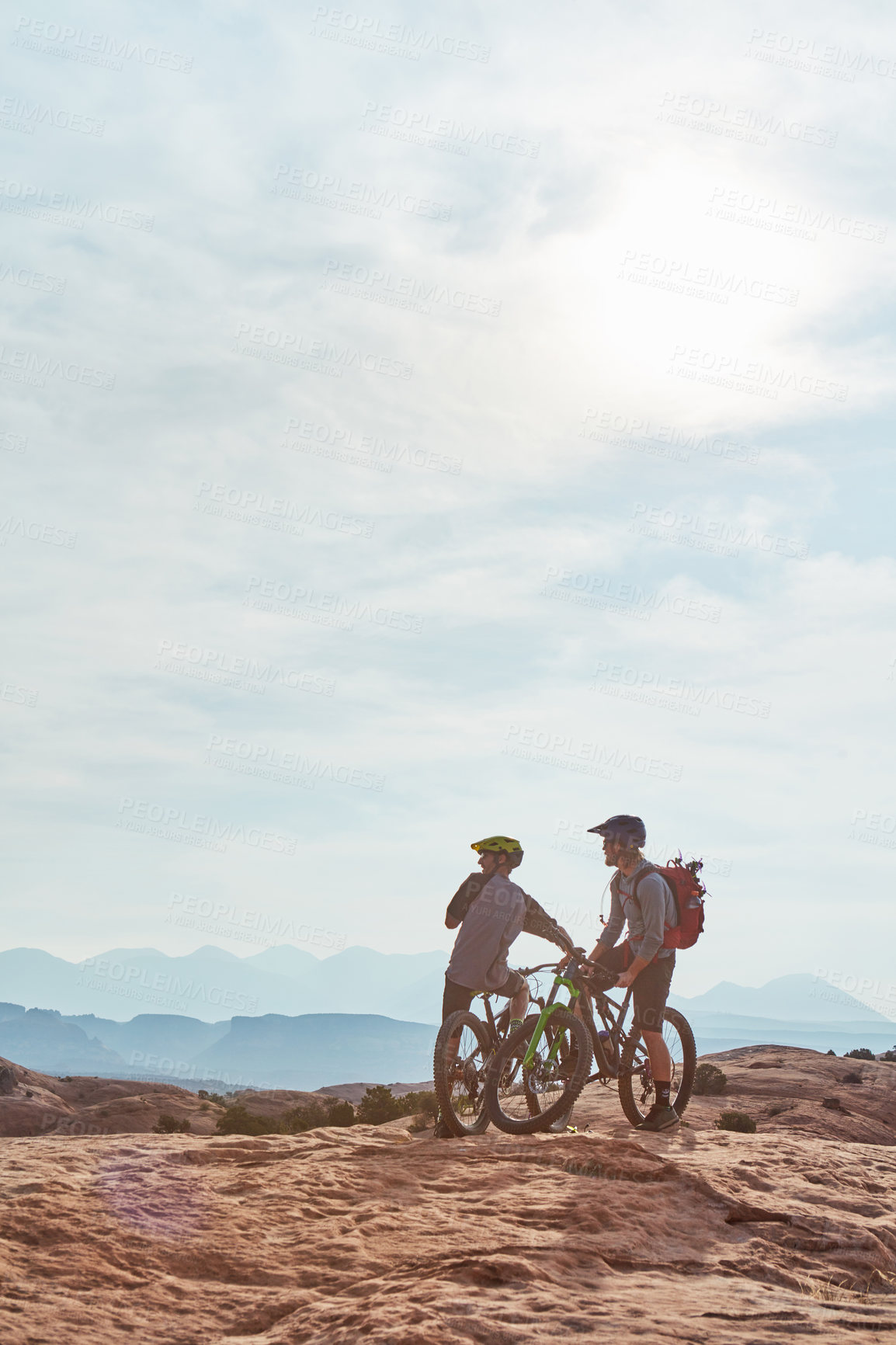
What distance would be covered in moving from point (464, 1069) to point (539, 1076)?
636 mm

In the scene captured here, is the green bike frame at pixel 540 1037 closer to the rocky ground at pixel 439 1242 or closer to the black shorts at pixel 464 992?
the black shorts at pixel 464 992

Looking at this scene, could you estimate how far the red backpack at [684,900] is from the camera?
30.8 feet

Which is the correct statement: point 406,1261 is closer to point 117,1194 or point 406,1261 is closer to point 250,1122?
point 117,1194

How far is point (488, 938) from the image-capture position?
8.75m

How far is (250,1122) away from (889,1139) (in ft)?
50.1

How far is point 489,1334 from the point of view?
387 centimetres

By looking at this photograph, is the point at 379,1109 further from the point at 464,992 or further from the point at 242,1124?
the point at 464,992

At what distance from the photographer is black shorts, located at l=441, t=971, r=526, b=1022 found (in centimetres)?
867

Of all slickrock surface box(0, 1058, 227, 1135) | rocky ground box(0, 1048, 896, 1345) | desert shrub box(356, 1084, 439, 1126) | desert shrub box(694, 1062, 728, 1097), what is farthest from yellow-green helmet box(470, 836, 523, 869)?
slickrock surface box(0, 1058, 227, 1135)

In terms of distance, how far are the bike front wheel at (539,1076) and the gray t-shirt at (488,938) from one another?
1.82ft

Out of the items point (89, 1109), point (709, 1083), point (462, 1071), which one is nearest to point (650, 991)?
point (462, 1071)

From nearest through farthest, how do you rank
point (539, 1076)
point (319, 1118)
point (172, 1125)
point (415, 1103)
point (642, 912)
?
point (539, 1076) < point (642, 912) < point (415, 1103) < point (319, 1118) < point (172, 1125)

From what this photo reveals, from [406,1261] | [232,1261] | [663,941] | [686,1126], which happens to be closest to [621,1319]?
[406,1261]

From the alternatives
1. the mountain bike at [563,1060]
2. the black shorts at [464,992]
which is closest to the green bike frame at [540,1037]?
the mountain bike at [563,1060]
